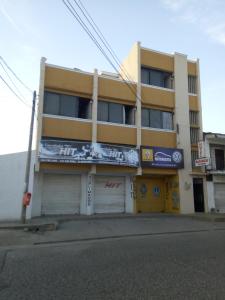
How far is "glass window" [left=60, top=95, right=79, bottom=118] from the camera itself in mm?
18500

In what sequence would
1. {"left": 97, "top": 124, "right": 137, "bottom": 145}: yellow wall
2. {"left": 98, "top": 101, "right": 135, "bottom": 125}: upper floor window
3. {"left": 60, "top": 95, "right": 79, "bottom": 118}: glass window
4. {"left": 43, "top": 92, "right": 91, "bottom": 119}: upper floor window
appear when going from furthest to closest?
{"left": 98, "top": 101, "right": 135, "bottom": 125}: upper floor window → {"left": 97, "top": 124, "right": 137, "bottom": 145}: yellow wall → {"left": 60, "top": 95, "right": 79, "bottom": 118}: glass window → {"left": 43, "top": 92, "right": 91, "bottom": 119}: upper floor window

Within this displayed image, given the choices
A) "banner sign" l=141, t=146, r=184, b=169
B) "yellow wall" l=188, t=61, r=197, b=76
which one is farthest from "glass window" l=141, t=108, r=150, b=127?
"yellow wall" l=188, t=61, r=197, b=76

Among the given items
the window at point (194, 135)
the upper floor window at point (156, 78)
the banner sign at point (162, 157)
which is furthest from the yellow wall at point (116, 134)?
the window at point (194, 135)

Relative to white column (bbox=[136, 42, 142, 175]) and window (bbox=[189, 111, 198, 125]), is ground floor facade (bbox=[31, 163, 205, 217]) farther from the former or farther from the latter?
window (bbox=[189, 111, 198, 125])

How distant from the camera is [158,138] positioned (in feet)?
68.0

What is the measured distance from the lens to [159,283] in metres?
5.24

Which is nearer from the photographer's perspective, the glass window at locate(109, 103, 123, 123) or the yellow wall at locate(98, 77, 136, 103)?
the yellow wall at locate(98, 77, 136, 103)

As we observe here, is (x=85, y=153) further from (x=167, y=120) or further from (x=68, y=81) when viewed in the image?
(x=167, y=120)

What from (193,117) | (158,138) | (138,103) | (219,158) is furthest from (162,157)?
(219,158)

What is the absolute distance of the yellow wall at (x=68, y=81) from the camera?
59.9 feet

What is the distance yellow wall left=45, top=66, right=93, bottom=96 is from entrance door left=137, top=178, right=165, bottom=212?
7.80 metres

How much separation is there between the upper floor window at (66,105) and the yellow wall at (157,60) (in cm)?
583

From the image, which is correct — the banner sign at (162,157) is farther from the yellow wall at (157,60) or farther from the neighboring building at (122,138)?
the yellow wall at (157,60)

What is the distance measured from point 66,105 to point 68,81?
1.61m
